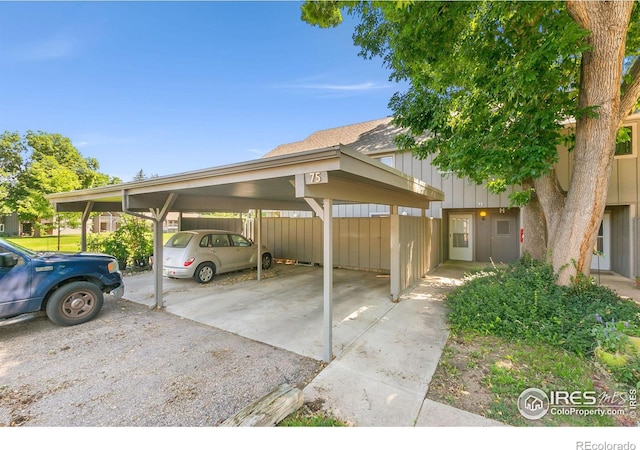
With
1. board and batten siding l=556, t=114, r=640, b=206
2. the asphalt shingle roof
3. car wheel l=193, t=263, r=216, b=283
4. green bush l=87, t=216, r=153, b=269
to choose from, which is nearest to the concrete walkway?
car wheel l=193, t=263, r=216, b=283

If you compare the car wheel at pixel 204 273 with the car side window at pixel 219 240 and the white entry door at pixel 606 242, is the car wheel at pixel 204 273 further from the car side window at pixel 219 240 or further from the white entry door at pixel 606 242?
the white entry door at pixel 606 242

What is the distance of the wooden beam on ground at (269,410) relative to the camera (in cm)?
195

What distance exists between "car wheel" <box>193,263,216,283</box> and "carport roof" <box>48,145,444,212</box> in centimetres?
163

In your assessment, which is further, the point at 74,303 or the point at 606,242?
the point at 606,242

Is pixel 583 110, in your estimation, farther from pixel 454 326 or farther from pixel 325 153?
pixel 325 153

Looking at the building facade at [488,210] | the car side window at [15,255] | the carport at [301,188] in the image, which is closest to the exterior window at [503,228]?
the building facade at [488,210]

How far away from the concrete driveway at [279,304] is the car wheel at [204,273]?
0.58 feet

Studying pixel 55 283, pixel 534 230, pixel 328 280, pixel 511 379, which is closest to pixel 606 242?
pixel 534 230

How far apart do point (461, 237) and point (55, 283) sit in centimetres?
1203

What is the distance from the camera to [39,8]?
15.8ft

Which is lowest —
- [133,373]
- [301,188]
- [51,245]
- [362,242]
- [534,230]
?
[133,373]

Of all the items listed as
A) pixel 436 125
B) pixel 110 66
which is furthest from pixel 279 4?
pixel 110 66

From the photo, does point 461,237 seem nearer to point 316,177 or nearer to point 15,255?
point 316,177

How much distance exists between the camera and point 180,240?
700 cm
